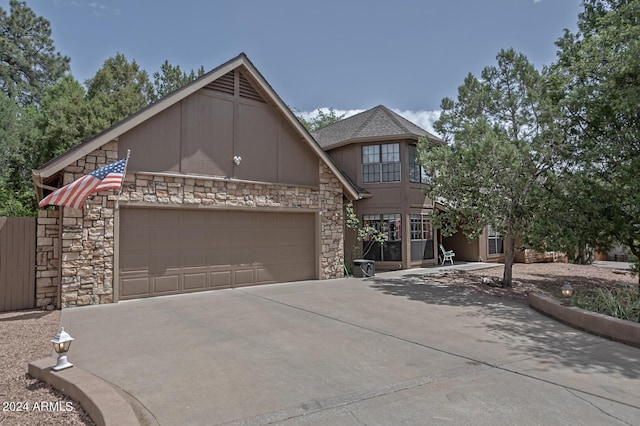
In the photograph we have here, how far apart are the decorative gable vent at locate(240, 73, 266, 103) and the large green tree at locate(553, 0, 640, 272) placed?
8246mm

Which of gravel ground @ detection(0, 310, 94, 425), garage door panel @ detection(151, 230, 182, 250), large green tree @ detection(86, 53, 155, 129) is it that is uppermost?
large green tree @ detection(86, 53, 155, 129)

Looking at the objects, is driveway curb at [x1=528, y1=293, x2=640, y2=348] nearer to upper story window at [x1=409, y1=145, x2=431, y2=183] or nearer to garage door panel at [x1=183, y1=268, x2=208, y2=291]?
garage door panel at [x1=183, y1=268, x2=208, y2=291]

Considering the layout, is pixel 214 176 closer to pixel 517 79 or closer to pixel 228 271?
pixel 228 271

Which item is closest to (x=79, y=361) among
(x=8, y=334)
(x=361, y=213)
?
(x=8, y=334)

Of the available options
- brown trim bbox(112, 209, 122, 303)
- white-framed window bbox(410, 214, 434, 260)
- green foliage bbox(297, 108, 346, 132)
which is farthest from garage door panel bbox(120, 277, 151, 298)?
green foliage bbox(297, 108, 346, 132)

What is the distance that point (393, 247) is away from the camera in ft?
51.6

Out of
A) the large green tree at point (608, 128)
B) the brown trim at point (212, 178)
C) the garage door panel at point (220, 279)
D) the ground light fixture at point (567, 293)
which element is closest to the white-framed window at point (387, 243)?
the brown trim at point (212, 178)

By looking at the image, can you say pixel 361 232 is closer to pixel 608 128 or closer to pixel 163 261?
pixel 163 261

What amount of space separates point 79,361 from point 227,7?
10.2 meters

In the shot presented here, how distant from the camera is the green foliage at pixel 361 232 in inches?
574

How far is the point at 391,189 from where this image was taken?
1572 centimetres

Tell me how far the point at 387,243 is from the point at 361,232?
175cm

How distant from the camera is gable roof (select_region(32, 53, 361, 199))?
26.8 ft

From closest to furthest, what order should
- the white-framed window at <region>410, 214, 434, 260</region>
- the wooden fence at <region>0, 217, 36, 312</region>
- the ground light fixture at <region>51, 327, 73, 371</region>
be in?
the ground light fixture at <region>51, 327, 73, 371</region> < the wooden fence at <region>0, 217, 36, 312</region> < the white-framed window at <region>410, 214, 434, 260</region>
